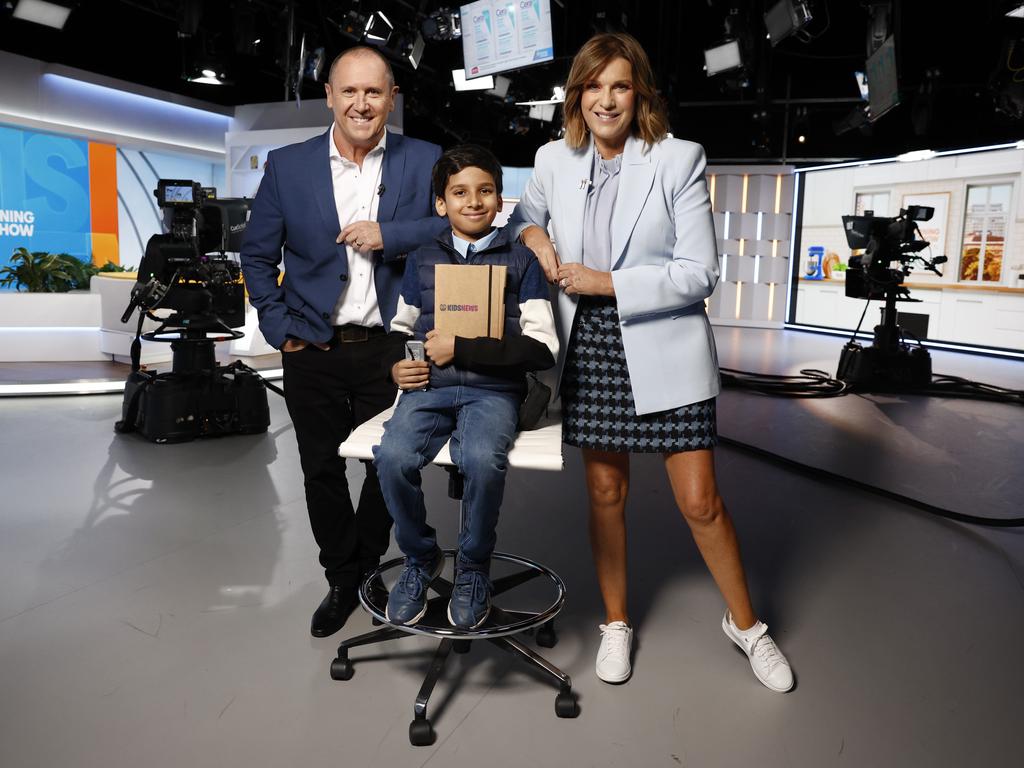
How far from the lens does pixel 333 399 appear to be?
8.24ft

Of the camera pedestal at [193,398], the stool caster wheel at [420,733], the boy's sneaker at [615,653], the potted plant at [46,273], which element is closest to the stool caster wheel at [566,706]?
the boy's sneaker at [615,653]

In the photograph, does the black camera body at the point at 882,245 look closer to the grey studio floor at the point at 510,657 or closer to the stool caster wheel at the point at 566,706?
the grey studio floor at the point at 510,657

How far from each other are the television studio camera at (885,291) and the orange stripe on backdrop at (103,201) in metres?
9.95

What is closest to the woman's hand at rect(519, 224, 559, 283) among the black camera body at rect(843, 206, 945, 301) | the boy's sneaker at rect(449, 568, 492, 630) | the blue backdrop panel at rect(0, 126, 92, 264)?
the boy's sneaker at rect(449, 568, 492, 630)

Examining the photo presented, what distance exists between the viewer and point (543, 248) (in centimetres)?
212

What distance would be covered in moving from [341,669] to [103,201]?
1129 centimetres

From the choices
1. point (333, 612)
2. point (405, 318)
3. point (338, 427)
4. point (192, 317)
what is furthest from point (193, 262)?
point (405, 318)

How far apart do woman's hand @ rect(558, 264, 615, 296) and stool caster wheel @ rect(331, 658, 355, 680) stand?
1.22 meters

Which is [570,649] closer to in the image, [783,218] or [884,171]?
[884,171]

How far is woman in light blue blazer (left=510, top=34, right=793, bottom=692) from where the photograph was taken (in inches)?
80.2

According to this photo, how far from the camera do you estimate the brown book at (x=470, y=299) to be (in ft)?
6.57

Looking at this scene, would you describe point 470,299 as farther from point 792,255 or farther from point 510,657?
point 792,255

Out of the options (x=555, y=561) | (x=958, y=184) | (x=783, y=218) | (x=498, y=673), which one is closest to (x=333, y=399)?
(x=498, y=673)

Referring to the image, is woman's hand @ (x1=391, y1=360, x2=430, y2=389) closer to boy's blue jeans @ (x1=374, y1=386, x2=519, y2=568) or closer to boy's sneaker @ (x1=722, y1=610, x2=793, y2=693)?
boy's blue jeans @ (x1=374, y1=386, x2=519, y2=568)
